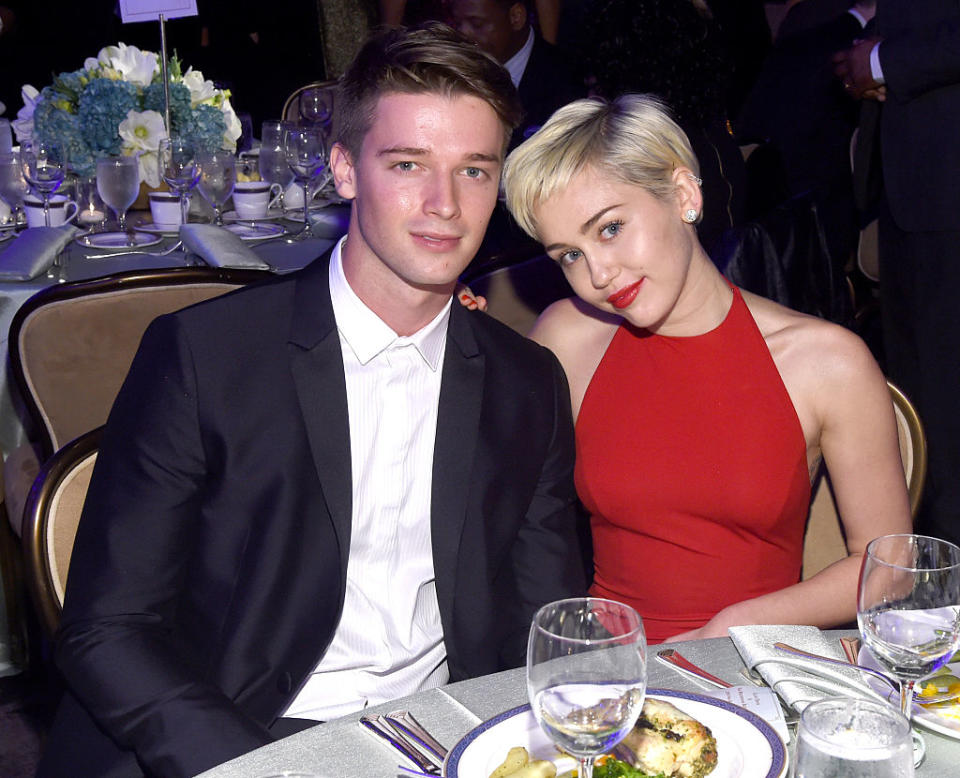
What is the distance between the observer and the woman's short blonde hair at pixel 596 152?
6.28 feet

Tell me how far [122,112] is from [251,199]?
51cm

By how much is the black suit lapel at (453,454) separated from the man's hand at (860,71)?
74.2 inches

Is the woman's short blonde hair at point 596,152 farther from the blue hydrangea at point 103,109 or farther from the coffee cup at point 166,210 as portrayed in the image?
the blue hydrangea at point 103,109

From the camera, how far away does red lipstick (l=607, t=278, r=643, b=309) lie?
6.40 feet

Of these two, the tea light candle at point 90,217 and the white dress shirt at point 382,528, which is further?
the tea light candle at point 90,217

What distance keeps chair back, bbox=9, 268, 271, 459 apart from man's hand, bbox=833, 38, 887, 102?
176cm

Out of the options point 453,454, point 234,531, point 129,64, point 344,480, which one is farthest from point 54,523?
point 129,64

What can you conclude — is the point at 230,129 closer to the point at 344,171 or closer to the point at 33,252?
the point at 33,252

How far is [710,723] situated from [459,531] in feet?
2.21

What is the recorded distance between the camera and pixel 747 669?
1346 millimetres

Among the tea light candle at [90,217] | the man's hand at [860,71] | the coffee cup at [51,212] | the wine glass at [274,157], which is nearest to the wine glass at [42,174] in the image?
the coffee cup at [51,212]

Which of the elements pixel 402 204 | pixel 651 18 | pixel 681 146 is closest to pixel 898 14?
pixel 651 18

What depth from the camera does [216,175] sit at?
3752 millimetres

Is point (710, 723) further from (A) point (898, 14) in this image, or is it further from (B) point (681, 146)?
(A) point (898, 14)
